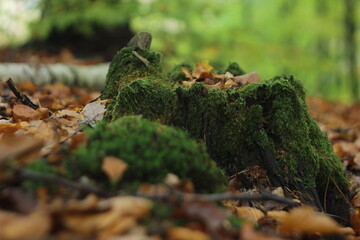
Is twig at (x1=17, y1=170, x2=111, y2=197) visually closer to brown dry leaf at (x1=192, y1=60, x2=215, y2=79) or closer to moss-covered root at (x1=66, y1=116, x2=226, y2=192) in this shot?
moss-covered root at (x1=66, y1=116, x2=226, y2=192)

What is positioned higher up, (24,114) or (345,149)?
(24,114)

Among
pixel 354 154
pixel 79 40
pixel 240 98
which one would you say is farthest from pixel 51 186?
pixel 79 40

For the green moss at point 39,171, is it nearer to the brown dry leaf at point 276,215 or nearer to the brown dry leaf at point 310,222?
the brown dry leaf at point 310,222

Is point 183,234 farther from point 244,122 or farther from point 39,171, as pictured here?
point 244,122

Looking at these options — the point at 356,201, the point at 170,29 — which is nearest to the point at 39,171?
the point at 356,201

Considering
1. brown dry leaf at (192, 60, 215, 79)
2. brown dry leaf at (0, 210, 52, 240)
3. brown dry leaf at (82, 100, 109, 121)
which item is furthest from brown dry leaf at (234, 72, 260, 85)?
brown dry leaf at (0, 210, 52, 240)

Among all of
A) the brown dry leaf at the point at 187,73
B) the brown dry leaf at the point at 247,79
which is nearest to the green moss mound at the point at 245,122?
the brown dry leaf at the point at 247,79
